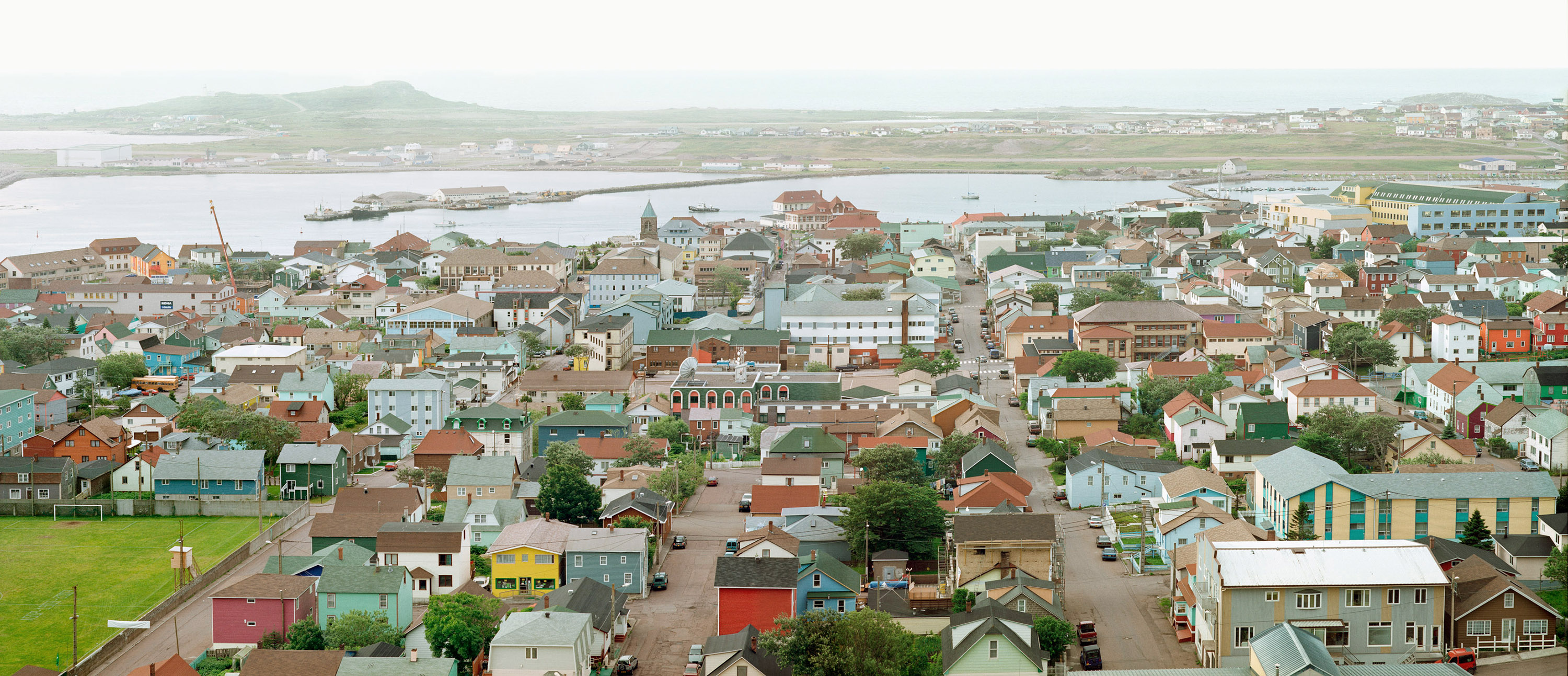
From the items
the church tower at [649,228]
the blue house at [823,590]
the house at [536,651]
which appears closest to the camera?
the house at [536,651]

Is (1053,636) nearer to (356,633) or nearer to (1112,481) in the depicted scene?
(1112,481)

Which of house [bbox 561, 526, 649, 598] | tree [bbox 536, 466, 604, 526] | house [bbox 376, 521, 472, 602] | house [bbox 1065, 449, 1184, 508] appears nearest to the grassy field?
house [bbox 376, 521, 472, 602]

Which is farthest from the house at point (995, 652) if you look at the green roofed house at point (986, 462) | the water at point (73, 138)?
the water at point (73, 138)

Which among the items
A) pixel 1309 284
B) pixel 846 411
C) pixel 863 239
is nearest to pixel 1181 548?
pixel 846 411

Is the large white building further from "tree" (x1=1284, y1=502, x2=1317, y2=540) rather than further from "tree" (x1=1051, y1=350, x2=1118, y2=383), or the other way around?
Result: "tree" (x1=1284, y1=502, x2=1317, y2=540)

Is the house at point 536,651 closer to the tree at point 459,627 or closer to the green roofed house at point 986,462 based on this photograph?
the tree at point 459,627

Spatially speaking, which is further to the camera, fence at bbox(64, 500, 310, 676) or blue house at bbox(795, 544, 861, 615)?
blue house at bbox(795, 544, 861, 615)
